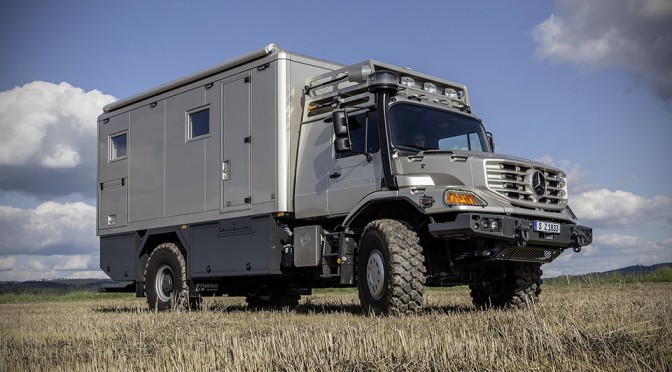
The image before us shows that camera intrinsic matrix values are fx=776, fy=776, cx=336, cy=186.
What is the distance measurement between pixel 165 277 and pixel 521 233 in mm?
7339

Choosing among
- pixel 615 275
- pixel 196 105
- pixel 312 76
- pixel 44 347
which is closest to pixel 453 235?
pixel 312 76

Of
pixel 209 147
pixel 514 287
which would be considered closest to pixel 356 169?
pixel 514 287

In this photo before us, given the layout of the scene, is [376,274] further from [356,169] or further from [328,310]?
[328,310]

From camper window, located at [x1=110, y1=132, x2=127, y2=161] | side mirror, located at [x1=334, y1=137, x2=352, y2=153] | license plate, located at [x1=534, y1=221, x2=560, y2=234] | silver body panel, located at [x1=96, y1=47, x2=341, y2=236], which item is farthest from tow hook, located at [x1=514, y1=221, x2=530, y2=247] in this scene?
camper window, located at [x1=110, y1=132, x2=127, y2=161]

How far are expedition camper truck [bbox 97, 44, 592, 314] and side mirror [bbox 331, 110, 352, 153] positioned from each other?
0.6 inches

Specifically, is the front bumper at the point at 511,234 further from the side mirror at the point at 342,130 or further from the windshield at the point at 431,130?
the side mirror at the point at 342,130

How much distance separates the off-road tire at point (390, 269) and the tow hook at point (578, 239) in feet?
7.94

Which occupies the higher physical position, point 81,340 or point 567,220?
point 567,220

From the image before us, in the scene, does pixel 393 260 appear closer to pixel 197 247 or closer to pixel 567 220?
pixel 567 220

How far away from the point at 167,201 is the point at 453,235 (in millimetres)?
6627

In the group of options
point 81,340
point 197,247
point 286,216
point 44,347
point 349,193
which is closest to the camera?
point 44,347

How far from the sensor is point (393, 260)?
9.59 meters

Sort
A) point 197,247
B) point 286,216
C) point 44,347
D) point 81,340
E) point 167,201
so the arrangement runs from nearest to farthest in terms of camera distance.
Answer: point 44,347, point 81,340, point 286,216, point 197,247, point 167,201

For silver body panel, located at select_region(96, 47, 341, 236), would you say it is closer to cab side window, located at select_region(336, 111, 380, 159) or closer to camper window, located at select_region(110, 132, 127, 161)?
camper window, located at select_region(110, 132, 127, 161)
